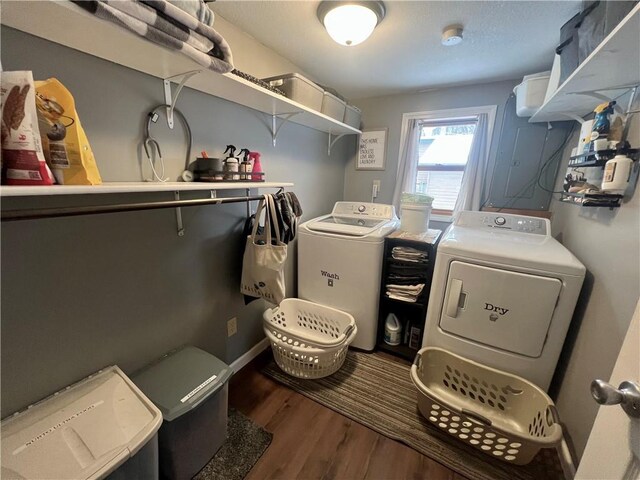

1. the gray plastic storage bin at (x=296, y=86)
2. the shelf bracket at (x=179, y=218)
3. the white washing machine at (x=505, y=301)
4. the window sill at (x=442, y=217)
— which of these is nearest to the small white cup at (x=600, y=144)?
the white washing machine at (x=505, y=301)

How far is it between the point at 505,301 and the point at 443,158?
167 cm

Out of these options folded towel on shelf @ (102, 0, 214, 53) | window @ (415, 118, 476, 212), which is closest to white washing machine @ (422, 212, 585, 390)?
window @ (415, 118, 476, 212)

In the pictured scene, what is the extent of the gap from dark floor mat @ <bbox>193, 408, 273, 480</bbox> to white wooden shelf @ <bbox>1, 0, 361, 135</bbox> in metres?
1.76

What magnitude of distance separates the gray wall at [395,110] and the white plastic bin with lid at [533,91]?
391 mm

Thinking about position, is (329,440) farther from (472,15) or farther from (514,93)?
(514,93)

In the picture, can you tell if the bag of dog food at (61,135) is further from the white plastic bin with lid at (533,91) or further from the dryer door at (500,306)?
the white plastic bin with lid at (533,91)

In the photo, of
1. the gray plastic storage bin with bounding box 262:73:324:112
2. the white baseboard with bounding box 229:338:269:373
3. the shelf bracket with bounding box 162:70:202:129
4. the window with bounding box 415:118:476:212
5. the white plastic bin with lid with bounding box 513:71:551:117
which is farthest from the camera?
the window with bounding box 415:118:476:212

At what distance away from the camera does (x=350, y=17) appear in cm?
128

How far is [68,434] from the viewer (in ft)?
2.91

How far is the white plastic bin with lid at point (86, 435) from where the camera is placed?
79 cm

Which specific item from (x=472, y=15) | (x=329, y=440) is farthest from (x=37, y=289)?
(x=472, y=15)

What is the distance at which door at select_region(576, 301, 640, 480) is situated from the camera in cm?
49

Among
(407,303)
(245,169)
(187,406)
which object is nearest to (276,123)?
(245,169)

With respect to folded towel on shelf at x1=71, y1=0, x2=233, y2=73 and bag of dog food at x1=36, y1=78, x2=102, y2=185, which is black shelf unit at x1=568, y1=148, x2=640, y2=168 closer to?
folded towel on shelf at x1=71, y1=0, x2=233, y2=73
